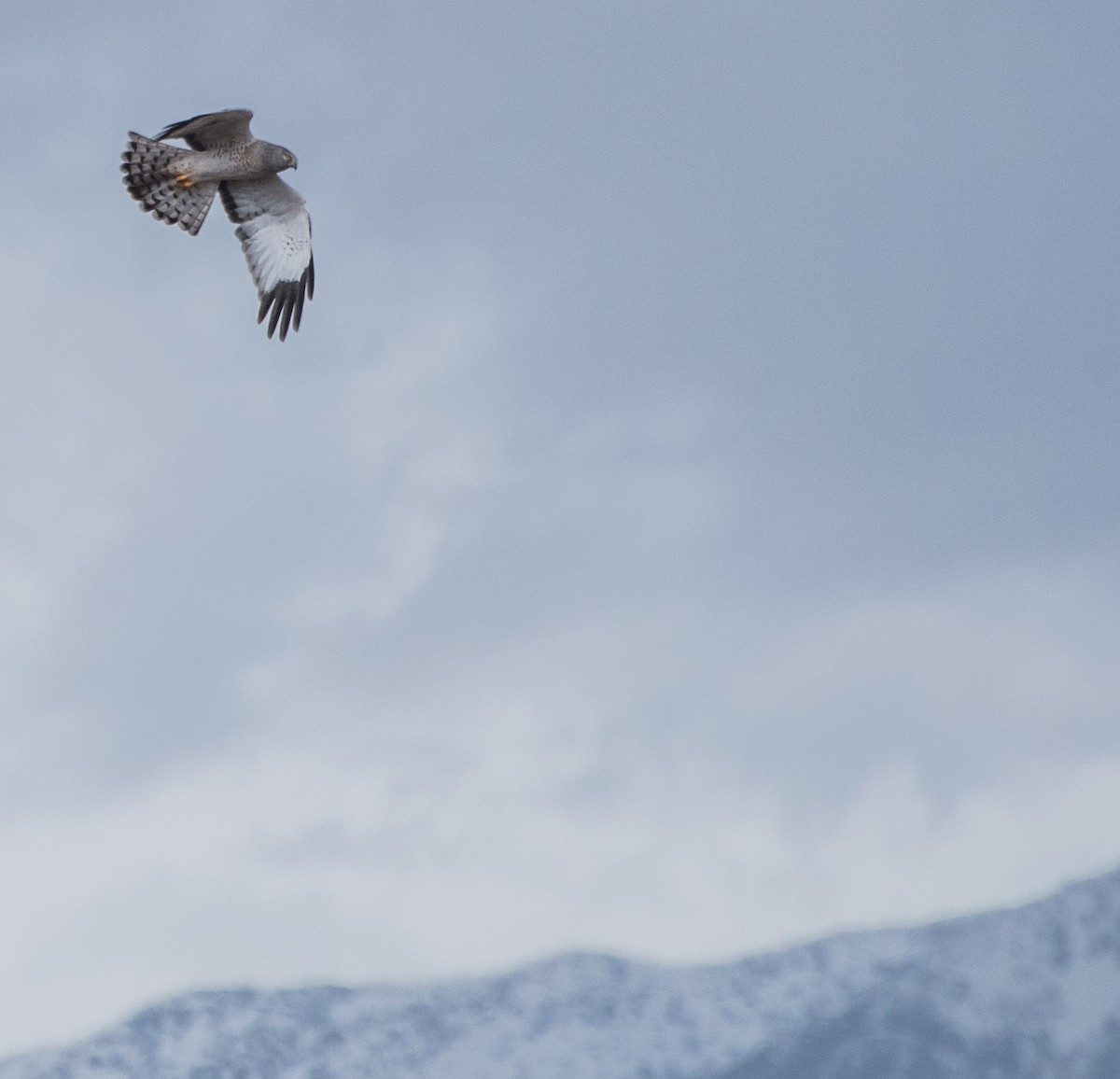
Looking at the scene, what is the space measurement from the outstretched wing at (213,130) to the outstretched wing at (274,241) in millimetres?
772

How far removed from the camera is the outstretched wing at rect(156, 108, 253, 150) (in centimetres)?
3216

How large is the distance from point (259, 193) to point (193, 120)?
1.71m

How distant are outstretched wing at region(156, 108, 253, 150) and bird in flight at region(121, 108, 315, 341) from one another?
0.05 feet

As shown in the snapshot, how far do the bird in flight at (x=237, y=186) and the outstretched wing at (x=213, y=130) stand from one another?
14mm

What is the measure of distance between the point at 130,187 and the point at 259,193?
6.60 ft

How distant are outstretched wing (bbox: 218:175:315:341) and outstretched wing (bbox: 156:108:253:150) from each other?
2.53 feet

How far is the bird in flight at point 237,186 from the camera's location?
3266 cm

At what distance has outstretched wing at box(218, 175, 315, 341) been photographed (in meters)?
32.8

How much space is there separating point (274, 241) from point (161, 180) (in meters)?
1.97

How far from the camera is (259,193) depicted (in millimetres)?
33344

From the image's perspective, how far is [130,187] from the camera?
3275 cm

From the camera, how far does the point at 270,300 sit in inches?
1288

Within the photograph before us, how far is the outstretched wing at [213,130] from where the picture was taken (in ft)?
105

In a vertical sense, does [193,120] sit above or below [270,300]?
above
